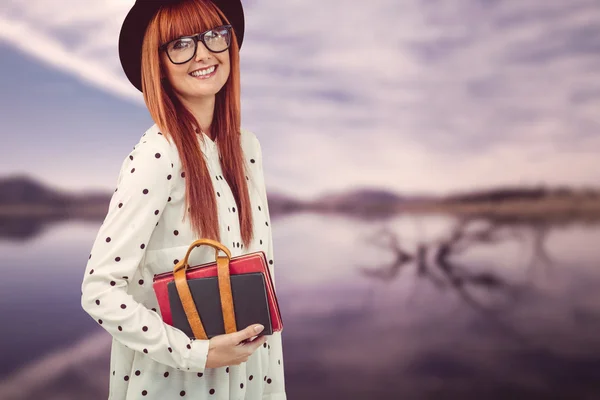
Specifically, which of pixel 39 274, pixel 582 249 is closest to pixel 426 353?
pixel 582 249

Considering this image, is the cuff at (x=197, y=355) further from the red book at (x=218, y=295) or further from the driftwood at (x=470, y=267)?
the driftwood at (x=470, y=267)

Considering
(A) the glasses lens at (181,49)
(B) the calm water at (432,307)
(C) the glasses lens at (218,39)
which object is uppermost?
(C) the glasses lens at (218,39)

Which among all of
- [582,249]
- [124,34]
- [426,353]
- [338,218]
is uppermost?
[124,34]

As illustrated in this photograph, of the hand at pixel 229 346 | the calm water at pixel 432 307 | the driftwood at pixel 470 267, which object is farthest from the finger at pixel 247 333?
the driftwood at pixel 470 267

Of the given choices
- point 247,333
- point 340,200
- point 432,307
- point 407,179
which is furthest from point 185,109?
point 432,307

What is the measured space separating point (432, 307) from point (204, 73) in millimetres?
2210

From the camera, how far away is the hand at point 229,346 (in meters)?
1.22

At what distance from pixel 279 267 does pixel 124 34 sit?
1.88 m

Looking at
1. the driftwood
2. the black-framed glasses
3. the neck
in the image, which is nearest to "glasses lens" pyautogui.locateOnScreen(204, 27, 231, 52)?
the black-framed glasses

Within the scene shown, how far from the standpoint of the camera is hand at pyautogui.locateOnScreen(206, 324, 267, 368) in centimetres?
122

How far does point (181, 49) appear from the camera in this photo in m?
1.34

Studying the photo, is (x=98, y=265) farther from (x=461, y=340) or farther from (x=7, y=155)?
(x=461, y=340)

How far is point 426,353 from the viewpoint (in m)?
3.15

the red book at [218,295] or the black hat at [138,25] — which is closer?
the red book at [218,295]
